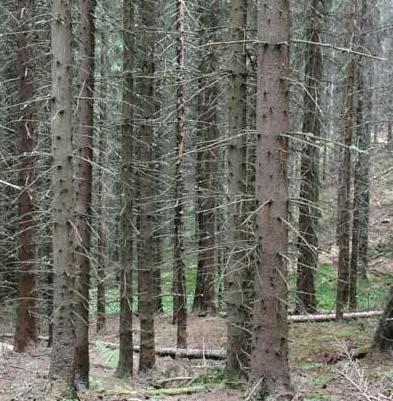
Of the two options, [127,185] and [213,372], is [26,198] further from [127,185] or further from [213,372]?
[213,372]

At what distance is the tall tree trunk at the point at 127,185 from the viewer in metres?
11.4

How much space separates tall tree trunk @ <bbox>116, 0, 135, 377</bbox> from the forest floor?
68 centimetres

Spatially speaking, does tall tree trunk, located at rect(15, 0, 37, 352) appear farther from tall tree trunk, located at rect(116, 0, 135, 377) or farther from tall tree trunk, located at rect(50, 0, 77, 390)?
tall tree trunk, located at rect(50, 0, 77, 390)

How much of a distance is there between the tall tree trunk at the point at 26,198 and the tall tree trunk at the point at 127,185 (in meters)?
2.28

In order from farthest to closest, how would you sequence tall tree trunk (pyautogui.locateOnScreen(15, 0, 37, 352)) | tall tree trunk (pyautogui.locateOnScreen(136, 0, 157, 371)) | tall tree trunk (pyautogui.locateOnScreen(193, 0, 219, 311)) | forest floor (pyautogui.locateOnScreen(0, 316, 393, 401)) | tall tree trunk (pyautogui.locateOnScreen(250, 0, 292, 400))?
tall tree trunk (pyautogui.locateOnScreen(193, 0, 219, 311)) < tall tree trunk (pyautogui.locateOnScreen(15, 0, 37, 352)) < tall tree trunk (pyautogui.locateOnScreen(136, 0, 157, 371)) < forest floor (pyautogui.locateOnScreen(0, 316, 393, 401)) < tall tree trunk (pyautogui.locateOnScreen(250, 0, 292, 400))

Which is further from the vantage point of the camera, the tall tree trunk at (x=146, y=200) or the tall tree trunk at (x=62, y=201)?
the tall tree trunk at (x=146, y=200)

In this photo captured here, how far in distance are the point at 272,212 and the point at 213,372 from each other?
5.45 metres

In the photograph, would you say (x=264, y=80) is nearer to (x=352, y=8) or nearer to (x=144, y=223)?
(x=144, y=223)

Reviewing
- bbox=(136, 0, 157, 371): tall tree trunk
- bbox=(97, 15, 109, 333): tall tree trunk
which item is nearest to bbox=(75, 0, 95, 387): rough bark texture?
bbox=(97, 15, 109, 333): tall tree trunk

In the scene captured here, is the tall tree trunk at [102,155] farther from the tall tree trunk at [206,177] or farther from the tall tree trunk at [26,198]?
the tall tree trunk at [206,177]

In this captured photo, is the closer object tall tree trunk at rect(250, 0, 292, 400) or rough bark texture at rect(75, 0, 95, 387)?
tall tree trunk at rect(250, 0, 292, 400)

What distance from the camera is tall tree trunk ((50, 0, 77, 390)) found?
794cm

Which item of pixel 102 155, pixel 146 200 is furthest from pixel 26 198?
pixel 102 155

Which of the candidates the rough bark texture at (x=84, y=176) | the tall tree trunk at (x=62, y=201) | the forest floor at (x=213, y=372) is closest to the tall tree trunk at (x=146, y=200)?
the forest floor at (x=213, y=372)
